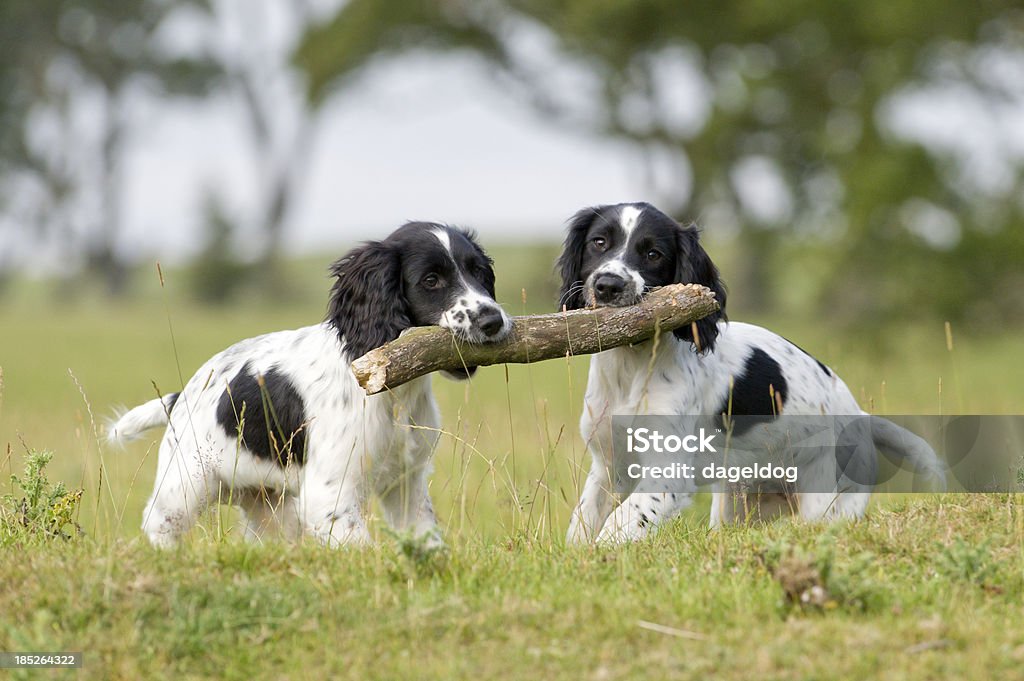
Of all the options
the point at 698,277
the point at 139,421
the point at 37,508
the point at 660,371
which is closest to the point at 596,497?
the point at 660,371

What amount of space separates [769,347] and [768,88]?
20811 mm

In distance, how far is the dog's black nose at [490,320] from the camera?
220 inches

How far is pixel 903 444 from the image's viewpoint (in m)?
7.02

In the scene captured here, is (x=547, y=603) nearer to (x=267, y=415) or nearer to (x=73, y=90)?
(x=267, y=415)

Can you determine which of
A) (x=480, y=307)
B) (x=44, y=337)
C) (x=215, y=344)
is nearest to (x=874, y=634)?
(x=480, y=307)

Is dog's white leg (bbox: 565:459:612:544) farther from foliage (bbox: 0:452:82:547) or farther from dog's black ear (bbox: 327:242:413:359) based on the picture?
foliage (bbox: 0:452:82:547)

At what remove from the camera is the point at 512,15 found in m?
33.2

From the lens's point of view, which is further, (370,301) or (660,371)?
(660,371)

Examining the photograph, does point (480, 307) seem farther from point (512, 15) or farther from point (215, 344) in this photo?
point (512, 15)

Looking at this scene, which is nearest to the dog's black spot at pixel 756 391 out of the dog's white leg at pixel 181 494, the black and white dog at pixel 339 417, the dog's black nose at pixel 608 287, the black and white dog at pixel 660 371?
the black and white dog at pixel 660 371

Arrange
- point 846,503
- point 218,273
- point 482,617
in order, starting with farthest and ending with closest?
point 218,273 < point 846,503 < point 482,617

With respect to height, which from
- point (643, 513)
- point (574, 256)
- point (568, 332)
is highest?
point (574, 256)

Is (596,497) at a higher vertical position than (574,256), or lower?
lower

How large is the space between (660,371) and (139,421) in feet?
9.15
